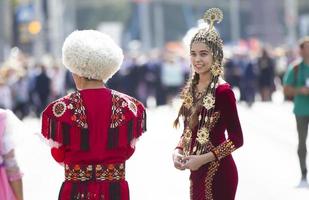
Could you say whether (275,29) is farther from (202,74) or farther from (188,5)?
(202,74)

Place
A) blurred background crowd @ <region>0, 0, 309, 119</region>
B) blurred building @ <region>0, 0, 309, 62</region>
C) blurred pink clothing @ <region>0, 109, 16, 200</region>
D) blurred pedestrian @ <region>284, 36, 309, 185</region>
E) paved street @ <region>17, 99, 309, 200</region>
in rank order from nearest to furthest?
blurred pink clothing @ <region>0, 109, 16, 200</region> → paved street @ <region>17, 99, 309, 200</region> → blurred pedestrian @ <region>284, 36, 309, 185</region> → blurred background crowd @ <region>0, 0, 309, 119</region> → blurred building @ <region>0, 0, 309, 62</region>

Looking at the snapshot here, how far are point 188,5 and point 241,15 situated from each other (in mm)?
9915

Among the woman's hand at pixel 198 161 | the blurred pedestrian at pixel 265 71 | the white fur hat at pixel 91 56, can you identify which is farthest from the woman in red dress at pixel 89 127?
the blurred pedestrian at pixel 265 71

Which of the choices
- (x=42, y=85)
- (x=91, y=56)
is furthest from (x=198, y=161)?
(x=42, y=85)

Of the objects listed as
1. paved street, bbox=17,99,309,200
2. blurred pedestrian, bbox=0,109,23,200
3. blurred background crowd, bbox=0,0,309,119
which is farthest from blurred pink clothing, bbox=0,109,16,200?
blurred background crowd, bbox=0,0,309,119

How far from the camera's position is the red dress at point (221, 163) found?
24.3ft

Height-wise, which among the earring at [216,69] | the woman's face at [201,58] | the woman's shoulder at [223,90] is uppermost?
the woman's face at [201,58]

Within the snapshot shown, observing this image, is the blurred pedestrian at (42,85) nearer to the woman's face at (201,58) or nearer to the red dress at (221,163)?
the woman's face at (201,58)

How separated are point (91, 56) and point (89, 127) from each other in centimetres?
38

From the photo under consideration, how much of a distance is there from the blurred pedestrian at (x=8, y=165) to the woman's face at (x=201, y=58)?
1.20 metres

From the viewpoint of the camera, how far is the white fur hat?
22.2 feet

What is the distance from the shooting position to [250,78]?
1415 inches

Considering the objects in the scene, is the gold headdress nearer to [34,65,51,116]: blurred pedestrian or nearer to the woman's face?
the woman's face

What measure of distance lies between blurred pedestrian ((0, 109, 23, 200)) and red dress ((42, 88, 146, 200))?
248 mm
